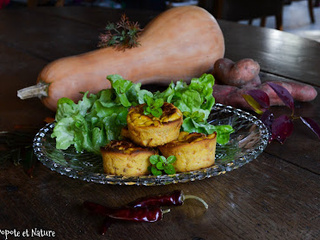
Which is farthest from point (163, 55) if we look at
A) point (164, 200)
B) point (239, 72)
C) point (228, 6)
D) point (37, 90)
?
point (228, 6)

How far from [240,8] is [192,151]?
7.51 ft

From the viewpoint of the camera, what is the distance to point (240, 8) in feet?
9.18

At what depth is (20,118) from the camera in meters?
1.02

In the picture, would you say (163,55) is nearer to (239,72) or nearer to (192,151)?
(239,72)

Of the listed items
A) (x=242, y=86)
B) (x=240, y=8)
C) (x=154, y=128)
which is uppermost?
(x=154, y=128)

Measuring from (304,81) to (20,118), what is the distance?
2.50 ft

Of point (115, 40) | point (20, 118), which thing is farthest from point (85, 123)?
point (115, 40)

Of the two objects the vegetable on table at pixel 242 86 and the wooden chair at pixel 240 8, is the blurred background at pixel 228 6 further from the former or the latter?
the vegetable on table at pixel 242 86

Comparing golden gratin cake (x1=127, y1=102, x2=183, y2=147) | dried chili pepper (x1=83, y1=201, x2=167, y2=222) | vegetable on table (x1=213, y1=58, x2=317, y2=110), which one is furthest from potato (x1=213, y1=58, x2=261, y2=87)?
dried chili pepper (x1=83, y1=201, x2=167, y2=222)

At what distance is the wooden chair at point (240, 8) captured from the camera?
264 centimetres

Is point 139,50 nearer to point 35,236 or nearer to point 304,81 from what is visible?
point 304,81

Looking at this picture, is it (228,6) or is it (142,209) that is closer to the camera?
(142,209)

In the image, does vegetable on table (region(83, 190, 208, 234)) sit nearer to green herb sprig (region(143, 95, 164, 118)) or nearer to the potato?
green herb sprig (region(143, 95, 164, 118))

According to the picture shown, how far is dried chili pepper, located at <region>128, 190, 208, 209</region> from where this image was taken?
25.5 inches
